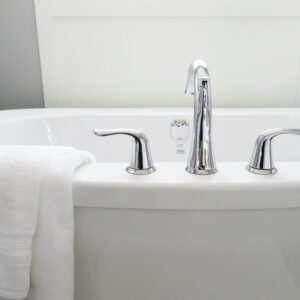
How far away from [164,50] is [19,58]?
0.57 meters

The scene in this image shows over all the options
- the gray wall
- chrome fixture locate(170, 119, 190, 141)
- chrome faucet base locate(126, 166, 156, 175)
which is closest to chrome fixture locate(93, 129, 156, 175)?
chrome faucet base locate(126, 166, 156, 175)

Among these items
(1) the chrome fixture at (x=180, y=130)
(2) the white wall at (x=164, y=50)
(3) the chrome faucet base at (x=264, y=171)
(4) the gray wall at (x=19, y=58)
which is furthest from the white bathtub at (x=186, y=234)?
(4) the gray wall at (x=19, y=58)

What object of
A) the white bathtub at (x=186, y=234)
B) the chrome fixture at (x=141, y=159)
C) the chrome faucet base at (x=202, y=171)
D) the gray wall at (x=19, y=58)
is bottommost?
the white bathtub at (x=186, y=234)

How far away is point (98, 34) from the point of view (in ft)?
3.60

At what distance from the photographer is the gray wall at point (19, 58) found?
3.58 ft

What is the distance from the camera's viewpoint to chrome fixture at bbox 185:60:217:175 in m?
0.52

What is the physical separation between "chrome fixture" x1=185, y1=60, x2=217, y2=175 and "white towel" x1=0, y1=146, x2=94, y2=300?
22cm

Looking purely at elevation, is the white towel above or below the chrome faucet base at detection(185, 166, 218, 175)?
below

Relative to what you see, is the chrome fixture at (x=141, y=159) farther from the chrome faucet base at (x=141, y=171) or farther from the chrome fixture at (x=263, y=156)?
the chrome fixture at (x=263, y=156)

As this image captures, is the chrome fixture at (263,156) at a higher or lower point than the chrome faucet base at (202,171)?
higher

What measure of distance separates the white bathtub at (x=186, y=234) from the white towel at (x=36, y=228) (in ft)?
0.11

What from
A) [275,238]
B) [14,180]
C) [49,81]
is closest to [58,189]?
[14,180]

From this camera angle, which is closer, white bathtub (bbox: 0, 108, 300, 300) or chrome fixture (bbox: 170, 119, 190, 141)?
white bathtub (bbox: 0, 108, 300, 300)

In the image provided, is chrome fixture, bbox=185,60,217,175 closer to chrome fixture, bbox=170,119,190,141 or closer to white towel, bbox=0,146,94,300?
white towel, bbox=0,146,94,300
